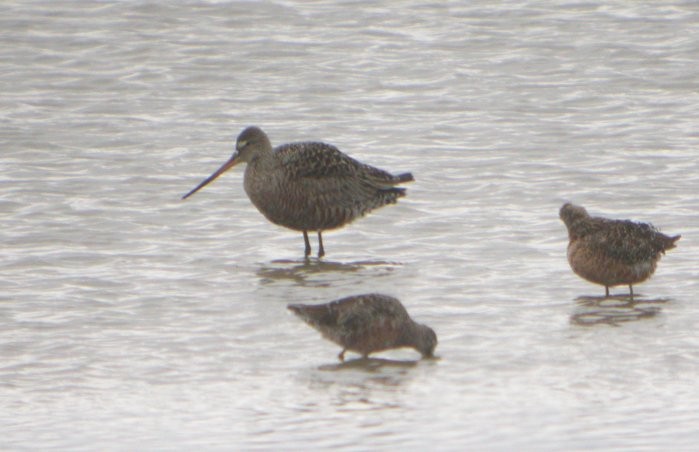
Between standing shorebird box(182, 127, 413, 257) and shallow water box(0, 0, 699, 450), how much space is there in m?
0.25

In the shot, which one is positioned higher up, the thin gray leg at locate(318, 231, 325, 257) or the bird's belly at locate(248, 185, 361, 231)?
the bird's belly at locate(248, 185, 361, 231)

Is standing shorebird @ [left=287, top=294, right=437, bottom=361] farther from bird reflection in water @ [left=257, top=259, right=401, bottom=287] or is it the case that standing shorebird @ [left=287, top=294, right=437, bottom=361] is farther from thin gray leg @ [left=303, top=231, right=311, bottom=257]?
thin gray leg @ [left=303, top=231, right=311, bottom=257]

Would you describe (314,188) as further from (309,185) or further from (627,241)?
(627,241)

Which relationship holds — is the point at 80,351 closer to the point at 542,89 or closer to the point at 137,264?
the point at 137,264

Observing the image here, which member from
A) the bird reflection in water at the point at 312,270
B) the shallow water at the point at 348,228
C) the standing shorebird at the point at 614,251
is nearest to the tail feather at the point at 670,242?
the standing shorebird at the point at 614,251

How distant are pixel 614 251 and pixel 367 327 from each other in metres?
1.91

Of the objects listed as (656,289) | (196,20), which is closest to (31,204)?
(656,289)

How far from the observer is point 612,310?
8.65m

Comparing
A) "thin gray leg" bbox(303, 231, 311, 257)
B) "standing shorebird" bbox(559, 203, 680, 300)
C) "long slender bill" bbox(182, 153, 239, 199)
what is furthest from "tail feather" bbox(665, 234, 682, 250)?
"long slender bill" bbox(182, 153, 239, 199)

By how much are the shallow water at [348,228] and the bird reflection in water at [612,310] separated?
0.10 feet

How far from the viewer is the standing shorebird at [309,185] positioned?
10.7m

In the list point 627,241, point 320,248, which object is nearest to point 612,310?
point 627,241

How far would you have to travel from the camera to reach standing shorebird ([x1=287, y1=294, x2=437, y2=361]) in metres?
7.55

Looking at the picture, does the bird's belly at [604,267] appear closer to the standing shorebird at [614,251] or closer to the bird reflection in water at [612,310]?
the standing shorebird at [614,251]
